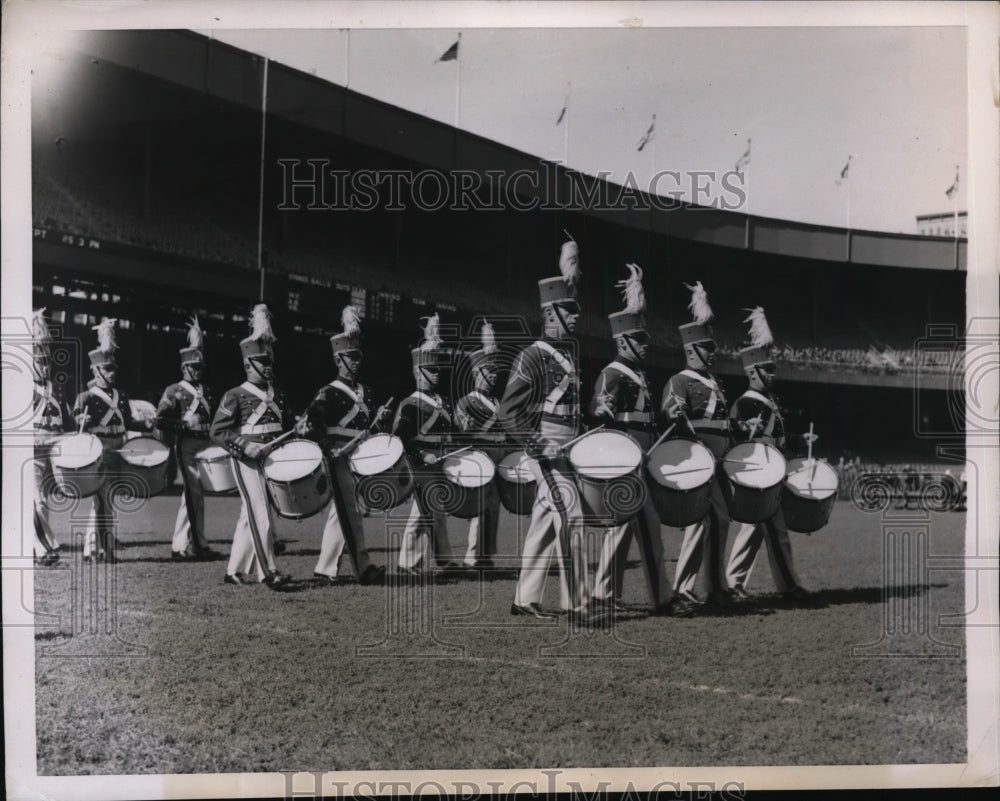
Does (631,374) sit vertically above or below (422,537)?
above

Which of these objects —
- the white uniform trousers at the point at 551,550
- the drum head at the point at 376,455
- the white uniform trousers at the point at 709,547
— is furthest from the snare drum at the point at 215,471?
the white uniform trousers at the point at 709,547

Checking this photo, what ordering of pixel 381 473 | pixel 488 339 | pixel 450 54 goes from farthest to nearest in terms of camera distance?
1. pixel 381 473
2. pixel 488 339
3. pixel 450 54

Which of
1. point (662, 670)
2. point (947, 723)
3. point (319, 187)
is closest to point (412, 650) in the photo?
point (662, 670)

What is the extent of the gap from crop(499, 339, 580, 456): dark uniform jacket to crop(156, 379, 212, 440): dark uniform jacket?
136 centimetres

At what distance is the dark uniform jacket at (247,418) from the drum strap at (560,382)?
3.86ft

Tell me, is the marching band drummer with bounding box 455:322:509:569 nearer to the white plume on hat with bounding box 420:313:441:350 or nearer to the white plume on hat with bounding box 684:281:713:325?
the white plume on hat with bounding box 420:313:441:350

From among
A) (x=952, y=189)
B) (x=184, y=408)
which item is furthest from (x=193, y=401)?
(x=952, y=189)

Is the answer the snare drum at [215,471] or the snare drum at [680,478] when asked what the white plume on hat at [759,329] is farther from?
the snare drum at [215,471]

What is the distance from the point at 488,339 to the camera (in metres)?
4.14

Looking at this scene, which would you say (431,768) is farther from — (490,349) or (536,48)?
(536,48)

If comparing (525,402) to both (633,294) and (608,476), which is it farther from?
(633,294)

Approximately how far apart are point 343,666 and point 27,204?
247cm

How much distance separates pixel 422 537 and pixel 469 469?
1.22 ft

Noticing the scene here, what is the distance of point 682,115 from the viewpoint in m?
4.08
